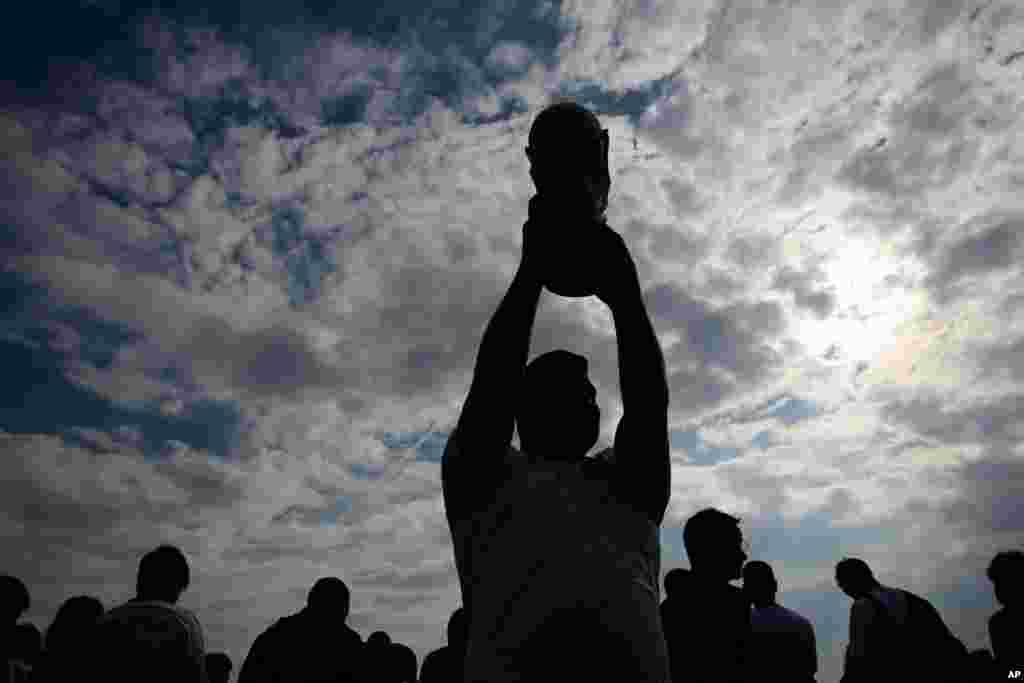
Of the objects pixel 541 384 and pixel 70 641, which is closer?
pixel 541 384

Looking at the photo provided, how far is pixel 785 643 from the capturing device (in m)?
5.99

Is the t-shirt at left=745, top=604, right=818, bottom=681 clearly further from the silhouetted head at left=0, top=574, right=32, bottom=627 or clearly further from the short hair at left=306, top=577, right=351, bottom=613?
the silhouetted head at left=0, top=574, right=32, bottom=627

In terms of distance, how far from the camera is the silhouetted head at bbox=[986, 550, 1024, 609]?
640 cm

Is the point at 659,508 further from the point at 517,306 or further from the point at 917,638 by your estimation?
the point at 917,638

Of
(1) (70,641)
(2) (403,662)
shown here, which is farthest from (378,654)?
(1) (70,641)

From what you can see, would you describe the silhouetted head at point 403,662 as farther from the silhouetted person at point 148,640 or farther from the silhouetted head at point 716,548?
the silhouetted head at point 716,548

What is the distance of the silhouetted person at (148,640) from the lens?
493 cm

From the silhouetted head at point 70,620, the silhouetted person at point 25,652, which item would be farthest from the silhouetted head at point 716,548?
the silhouetted person at point 25,652

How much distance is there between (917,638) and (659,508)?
529cm

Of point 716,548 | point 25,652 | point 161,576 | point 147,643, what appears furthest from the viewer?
point 25,652

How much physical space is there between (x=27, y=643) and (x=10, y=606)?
0.94 metres

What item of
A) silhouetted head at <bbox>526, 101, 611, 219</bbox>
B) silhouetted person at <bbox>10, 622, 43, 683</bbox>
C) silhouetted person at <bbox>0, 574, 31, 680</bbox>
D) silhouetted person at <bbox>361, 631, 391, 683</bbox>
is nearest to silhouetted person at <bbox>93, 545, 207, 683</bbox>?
silhouetted person at <bbox>10, 622, 43, 683</bbox>

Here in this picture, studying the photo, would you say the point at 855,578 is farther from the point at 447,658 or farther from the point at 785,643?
the point at 447,658

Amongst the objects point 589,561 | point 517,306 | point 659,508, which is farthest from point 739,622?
point 517,306
